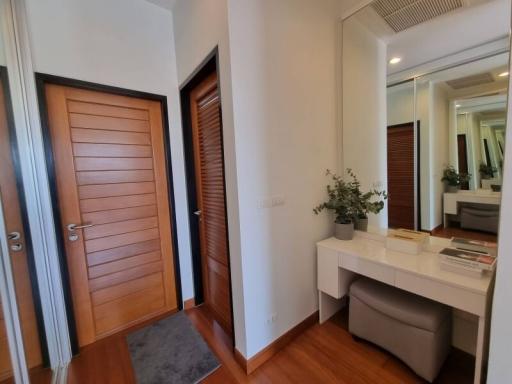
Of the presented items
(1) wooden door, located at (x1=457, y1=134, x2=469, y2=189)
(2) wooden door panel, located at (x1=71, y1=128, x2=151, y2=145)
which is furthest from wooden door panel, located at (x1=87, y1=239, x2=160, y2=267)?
(1) wooden door, located at (x1=457, y1=134, x2=469, y2=189)

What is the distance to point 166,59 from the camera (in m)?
1.99

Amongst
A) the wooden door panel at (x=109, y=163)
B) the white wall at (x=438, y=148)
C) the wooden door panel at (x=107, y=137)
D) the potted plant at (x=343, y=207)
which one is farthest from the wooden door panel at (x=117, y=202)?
the white wall at (x=438, y=148)

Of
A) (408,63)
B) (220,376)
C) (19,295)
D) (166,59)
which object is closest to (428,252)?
(408,63)

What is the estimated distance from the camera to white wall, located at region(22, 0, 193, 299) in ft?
4.98

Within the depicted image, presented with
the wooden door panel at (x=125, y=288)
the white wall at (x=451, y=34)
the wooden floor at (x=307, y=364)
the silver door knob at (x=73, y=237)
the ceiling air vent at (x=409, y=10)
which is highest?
the ceiling air vent at (x=409, y=10)

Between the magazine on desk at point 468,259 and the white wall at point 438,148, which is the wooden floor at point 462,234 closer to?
the white wall at point 438,148

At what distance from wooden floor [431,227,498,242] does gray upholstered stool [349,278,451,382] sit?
49 centimetres

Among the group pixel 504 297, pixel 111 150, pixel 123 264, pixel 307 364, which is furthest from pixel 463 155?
pixel 123 264

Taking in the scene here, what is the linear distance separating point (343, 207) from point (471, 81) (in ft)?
3.75

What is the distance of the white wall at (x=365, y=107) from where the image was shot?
1852 millimetres

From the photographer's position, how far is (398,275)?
4.58ft

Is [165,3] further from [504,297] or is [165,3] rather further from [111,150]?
[504,297]

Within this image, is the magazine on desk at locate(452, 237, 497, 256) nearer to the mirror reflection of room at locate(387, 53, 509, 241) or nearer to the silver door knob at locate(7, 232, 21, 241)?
the mirror reflection of room at locate(387, 53, 509, 241)

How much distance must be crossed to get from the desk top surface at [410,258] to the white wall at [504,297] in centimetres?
23
